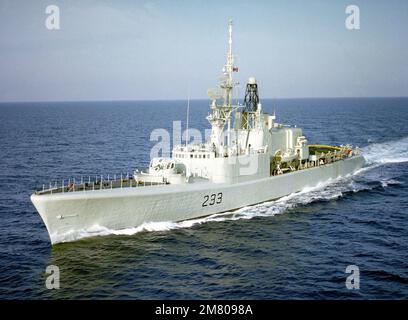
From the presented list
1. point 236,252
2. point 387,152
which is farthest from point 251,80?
point 387,152

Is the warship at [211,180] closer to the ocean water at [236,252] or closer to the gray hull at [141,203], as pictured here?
the gray hull at [141,203]

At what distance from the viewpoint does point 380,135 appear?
72562mm

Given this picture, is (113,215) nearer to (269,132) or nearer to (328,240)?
(328,240)

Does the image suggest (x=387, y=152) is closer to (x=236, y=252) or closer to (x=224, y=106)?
(x=224, y=106)

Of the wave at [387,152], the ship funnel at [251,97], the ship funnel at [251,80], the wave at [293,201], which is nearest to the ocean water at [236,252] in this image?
the wave at [293,201]

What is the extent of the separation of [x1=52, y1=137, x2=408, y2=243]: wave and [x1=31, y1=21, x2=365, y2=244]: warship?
29 centimetres

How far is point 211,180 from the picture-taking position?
30.8 meters

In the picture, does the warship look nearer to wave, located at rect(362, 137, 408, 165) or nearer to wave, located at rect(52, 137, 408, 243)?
wave, located at rect(52, 137, 408, 243)

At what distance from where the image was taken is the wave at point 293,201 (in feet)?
85.5

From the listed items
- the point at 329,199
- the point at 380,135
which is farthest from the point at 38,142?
the point at 380,135

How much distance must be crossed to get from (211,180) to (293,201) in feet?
25.1

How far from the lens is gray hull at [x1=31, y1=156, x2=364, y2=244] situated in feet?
80.5

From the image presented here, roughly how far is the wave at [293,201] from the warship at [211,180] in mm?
286

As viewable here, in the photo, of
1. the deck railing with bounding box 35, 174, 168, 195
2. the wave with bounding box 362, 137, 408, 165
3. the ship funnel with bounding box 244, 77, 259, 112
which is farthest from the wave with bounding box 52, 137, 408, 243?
the ship funnel with bounding box 244, 77, 259, 112
